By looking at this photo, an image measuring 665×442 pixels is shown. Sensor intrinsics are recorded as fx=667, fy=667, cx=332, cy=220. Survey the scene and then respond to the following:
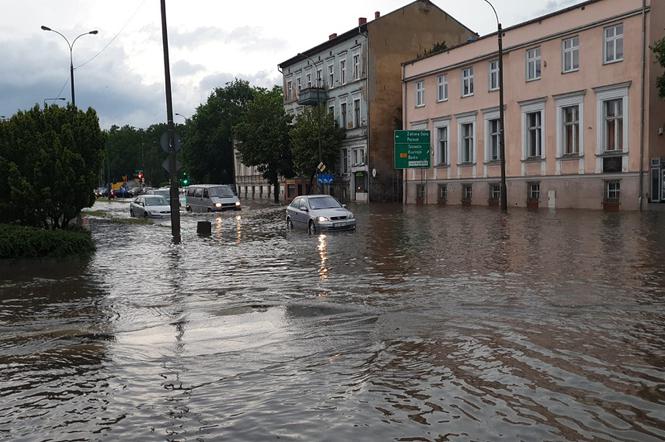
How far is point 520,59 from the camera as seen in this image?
4066 centimetres

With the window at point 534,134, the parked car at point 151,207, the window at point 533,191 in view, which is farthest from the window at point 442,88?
the parked car at point 151,207

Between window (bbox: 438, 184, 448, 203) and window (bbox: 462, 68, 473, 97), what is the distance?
6.64m

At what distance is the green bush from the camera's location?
15.3 metres

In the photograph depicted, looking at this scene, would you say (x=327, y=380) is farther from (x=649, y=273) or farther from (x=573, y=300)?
(x=649, y=273)

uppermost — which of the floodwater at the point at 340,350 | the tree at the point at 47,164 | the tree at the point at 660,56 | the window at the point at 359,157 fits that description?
the tree at the point at 660,56

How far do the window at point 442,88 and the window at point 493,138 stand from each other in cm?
533

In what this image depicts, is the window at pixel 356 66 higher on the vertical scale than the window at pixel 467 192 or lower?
higher

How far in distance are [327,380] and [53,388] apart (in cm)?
236

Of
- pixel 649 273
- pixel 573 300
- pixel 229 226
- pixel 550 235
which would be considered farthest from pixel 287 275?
pixel 229 226

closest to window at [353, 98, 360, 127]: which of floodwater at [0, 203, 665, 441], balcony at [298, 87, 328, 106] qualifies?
balcony at [298, 87, 328, 106]

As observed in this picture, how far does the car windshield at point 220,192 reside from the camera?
43.8 metres

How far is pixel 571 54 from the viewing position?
1465 inches

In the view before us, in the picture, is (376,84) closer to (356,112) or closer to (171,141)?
(356,112)

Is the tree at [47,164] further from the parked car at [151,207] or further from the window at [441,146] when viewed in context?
the window at [441,146]
